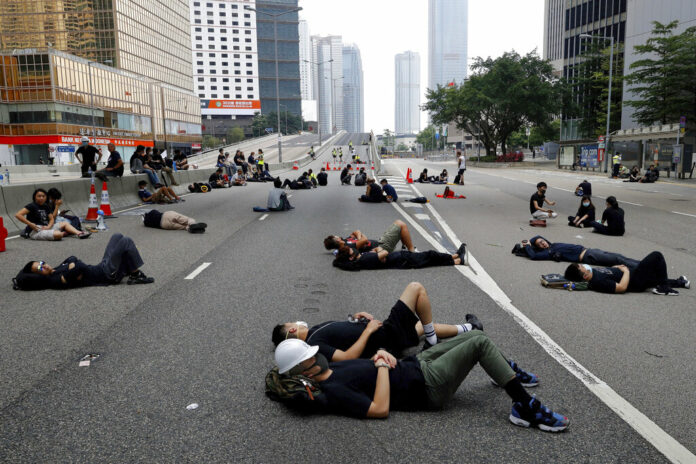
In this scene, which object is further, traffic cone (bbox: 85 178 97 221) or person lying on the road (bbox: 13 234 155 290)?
traffic cone (bbox: 85 178 97 221)

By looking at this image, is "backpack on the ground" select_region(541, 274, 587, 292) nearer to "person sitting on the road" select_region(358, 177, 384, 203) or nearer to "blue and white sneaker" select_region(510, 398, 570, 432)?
"blue and white sneaker" select_region(510, 398, 570, 432)

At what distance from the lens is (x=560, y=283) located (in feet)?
26.5

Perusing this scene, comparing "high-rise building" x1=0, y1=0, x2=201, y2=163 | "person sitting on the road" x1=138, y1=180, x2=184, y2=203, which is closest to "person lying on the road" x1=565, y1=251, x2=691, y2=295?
"person sitting on the road" x1=138, y1=180, x2=184, y2=203

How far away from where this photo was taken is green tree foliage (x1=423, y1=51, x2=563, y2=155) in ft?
212

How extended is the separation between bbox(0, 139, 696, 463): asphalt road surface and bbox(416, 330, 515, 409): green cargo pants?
184mm

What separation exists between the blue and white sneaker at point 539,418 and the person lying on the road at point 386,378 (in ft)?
0.05

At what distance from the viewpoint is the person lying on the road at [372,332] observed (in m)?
4.97

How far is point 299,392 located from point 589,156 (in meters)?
50.4

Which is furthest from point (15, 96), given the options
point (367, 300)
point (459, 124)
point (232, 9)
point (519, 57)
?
point (232, 9)

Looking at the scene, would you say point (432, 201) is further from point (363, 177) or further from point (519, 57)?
point (519, 57)

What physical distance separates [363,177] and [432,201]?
879 centimetres

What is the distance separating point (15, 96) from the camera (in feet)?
227

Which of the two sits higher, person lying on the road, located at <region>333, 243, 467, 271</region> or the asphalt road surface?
person lying on the road, located at <region>333, 243, 467, 271</region>

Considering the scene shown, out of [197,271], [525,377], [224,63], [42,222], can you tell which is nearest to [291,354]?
[525,377]
